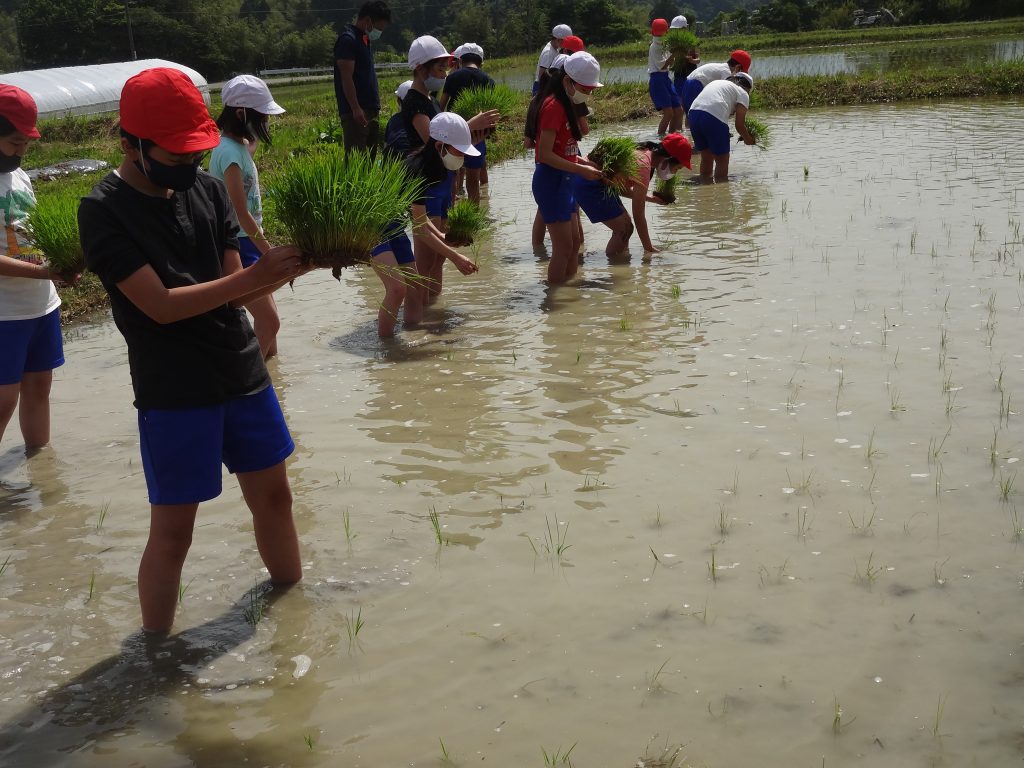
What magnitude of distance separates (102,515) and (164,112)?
7.45ft

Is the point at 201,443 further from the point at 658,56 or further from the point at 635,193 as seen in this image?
the point at 658,56

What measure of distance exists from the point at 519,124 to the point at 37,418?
14.5 meters

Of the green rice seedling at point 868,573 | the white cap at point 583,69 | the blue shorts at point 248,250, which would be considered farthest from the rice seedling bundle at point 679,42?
the green rice seedling at point 868,573

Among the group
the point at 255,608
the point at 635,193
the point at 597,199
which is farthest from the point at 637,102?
the point at 255,608

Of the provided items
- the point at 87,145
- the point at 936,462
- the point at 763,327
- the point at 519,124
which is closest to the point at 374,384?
the point at 763,327

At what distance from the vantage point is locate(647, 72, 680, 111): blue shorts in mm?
15859

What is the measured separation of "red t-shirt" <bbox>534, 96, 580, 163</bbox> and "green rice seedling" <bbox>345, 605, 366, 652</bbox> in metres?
4.80

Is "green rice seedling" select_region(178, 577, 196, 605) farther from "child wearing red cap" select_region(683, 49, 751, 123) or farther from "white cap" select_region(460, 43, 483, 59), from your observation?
"child wearing red cap" select_region(683, 49, 751, 123)

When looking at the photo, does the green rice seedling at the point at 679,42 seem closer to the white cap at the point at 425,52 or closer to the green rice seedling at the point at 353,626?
the white cap at the point at 425,52

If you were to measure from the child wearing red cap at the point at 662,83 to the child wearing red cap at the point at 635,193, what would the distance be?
7190 mm

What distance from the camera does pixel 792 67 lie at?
93.1 feet

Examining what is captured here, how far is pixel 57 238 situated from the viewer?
14.5 feet

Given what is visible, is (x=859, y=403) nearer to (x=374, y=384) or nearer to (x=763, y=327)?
(x=763, y=327)

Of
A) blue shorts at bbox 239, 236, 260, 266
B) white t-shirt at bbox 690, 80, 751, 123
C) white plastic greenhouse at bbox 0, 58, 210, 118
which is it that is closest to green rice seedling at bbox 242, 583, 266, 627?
blue shorts at bbox 239, 236, 260, 266
